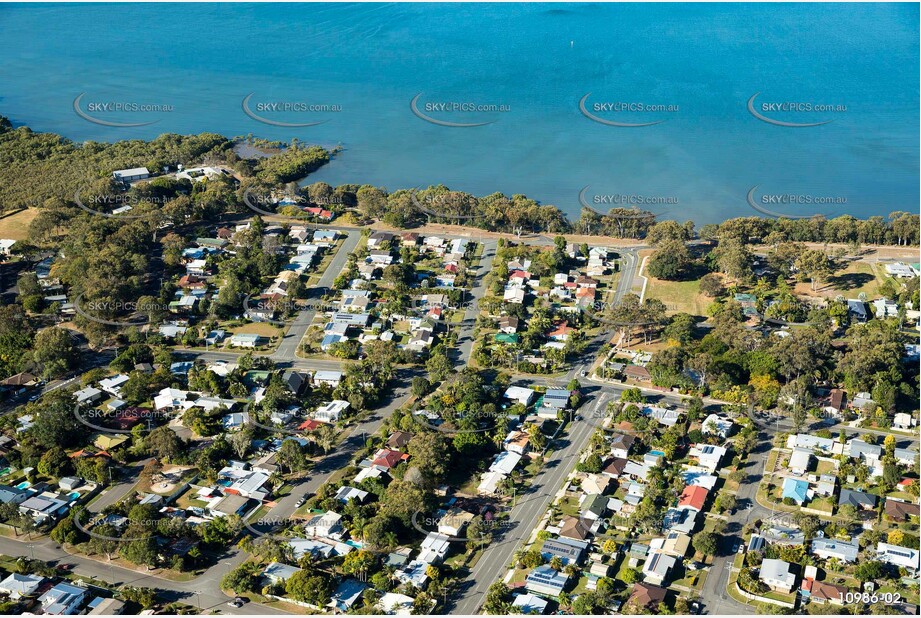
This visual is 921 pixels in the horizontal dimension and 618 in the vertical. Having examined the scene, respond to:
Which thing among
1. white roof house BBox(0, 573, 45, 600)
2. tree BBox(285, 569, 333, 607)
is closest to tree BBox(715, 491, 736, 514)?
tree BBox(285, 569, 333, 607)

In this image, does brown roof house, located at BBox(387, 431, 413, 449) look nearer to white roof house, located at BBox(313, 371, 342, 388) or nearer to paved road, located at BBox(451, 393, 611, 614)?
paved road, located at BBox(451, 393, 611, 614)

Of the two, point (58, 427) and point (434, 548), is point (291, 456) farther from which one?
point (58, 427)

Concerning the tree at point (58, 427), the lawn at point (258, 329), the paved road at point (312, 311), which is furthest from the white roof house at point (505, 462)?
the tree at point (58, 427)

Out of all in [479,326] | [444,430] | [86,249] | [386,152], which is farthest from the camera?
[386,152]

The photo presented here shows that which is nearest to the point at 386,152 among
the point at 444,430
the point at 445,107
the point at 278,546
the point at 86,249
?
the point at 445,107

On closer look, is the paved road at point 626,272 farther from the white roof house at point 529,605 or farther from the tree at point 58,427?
the tree at point 58,427

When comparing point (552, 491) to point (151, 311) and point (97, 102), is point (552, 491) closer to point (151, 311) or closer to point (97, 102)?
point (151, 311)
